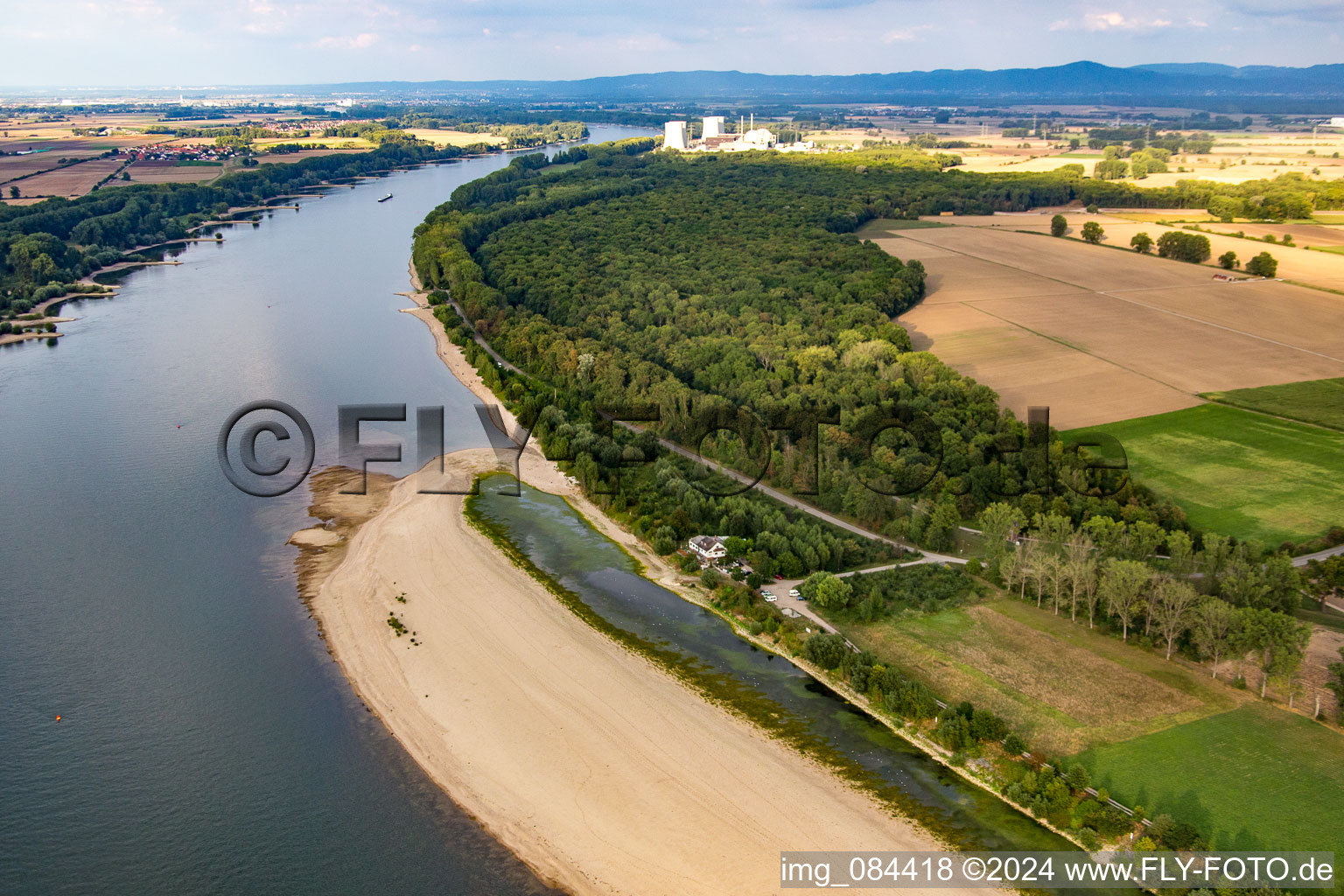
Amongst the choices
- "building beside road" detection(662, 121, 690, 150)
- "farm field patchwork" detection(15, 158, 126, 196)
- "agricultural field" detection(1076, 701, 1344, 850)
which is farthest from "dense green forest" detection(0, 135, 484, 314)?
"agricultural field" detection(1076, 701, 1344, 850)

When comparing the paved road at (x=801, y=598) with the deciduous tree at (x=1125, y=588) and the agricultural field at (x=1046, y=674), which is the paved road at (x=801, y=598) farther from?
the deciduous tree at (x=1125, y=588)

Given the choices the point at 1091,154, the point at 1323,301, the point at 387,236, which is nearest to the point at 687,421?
the point at 1323,301

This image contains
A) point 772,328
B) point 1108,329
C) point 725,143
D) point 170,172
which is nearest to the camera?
point 772,328

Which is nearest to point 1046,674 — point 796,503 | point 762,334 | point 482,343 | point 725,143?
point 796,503

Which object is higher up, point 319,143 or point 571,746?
point 319,143

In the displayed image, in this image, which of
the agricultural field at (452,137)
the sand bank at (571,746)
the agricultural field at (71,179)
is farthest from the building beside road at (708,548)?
the agricultural field at (452,137)

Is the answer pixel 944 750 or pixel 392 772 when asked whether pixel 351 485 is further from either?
pixel 944 750

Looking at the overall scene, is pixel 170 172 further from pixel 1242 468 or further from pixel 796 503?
pixel 1242 468
